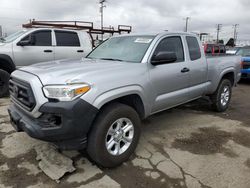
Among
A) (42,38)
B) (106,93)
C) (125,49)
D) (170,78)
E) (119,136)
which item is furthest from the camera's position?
(42,38)

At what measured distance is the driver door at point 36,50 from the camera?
21.0ft

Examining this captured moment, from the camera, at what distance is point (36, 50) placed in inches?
262

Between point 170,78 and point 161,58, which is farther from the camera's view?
point 170,78

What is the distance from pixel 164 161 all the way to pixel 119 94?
1.19 metres

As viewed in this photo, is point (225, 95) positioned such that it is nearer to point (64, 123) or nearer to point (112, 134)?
point (112, 134)

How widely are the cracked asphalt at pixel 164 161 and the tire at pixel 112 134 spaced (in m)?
0.19

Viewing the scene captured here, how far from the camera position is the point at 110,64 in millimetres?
3260

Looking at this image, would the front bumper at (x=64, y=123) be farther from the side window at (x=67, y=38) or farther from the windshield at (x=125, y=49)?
the side window at (x=67, y=38)

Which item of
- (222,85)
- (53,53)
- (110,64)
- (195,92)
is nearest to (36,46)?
(53,53)

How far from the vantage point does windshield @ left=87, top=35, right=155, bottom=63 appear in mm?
3623

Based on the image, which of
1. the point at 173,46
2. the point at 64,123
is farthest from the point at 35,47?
the point at 64,123

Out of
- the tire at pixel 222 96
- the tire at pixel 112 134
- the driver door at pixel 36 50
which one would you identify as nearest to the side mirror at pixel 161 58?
the tire at pixel 112 134

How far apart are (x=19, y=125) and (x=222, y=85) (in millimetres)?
4412

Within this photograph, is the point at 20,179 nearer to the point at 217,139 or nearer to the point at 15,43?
the point at 217,139
